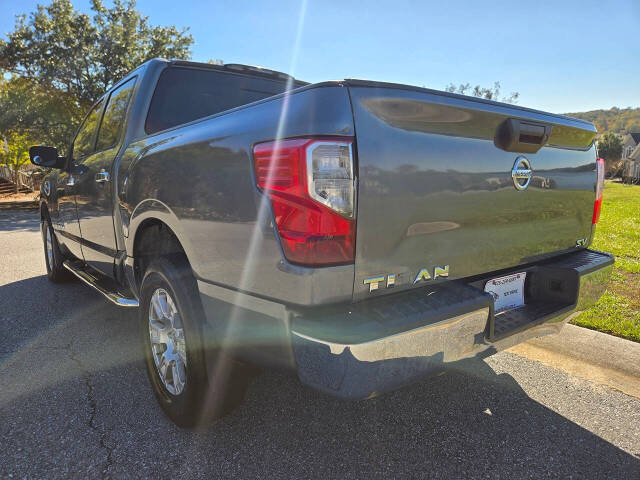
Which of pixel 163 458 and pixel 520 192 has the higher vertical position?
pixel 520 192

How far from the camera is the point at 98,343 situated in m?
3.35

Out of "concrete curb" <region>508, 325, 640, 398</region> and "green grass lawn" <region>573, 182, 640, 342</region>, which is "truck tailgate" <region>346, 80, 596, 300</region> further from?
"green grass lawn" <region>573, 182, 640, 342</region>

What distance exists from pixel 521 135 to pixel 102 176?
2.64 m

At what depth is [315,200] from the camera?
1.47 meters

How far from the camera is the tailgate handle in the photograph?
194 centimetres

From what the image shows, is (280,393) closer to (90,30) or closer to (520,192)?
(520,192)

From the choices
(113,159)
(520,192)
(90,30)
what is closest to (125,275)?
(113,159)

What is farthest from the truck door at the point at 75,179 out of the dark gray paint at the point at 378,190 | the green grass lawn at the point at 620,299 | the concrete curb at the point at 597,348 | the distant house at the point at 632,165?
Result: the distant house at the point at 632,165

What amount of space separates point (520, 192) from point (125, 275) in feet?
7.97

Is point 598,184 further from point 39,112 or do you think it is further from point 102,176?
point 39,112

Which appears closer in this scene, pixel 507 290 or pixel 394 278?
pixel 394 278

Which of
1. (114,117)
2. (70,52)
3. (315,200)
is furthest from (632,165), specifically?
(315,200)

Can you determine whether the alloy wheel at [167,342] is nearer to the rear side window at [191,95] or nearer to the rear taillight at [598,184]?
the rear side window at [191,95]

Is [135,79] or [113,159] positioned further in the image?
[135,79]
